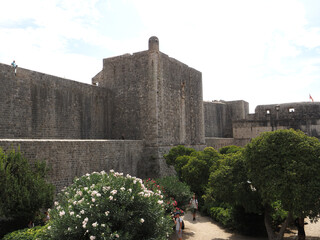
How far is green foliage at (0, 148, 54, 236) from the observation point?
24.6 ft

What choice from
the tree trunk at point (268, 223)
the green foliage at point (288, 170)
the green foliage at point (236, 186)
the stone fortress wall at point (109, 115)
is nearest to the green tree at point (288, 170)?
the green foliage at point (288, 170)

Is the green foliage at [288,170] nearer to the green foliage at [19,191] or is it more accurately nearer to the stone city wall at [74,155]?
the stone city wall at [74,155]

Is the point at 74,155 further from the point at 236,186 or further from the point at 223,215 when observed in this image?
the point at 223,215

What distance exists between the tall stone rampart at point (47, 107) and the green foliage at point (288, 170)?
9.79m

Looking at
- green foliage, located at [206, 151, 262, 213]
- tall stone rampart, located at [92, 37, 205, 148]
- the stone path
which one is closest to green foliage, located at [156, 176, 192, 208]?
the stone path

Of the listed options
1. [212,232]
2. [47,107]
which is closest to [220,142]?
[212,232]

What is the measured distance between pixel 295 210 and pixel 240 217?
12.2ft

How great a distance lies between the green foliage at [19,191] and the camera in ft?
24.6

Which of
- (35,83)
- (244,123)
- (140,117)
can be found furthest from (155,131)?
(244,123)

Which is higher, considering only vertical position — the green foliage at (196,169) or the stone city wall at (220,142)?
the stone city wall at (220,142)

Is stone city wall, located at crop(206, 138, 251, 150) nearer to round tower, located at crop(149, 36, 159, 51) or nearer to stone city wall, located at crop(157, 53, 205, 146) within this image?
stone city wall, located at crop(157, 53, 205, 146)

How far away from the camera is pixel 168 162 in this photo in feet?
52.4

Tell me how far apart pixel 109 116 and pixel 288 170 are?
1252cm

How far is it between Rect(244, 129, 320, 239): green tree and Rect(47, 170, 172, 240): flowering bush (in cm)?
372
